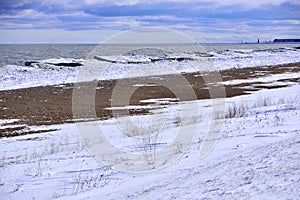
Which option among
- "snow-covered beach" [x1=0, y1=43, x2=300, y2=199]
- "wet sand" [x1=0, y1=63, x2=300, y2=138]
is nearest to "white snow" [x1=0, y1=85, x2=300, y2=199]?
"snow-covered beach" [x1=0, y1=43, x2=300, y2=199]

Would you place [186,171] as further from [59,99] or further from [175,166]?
[59,99]

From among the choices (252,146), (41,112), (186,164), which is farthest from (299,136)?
(41,112)

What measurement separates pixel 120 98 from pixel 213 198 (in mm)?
17559

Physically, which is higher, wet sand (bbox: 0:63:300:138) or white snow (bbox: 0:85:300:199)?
white snow (bbox: 0:85:300:199)

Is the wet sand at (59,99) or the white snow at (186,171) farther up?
the white snow at (186,171)

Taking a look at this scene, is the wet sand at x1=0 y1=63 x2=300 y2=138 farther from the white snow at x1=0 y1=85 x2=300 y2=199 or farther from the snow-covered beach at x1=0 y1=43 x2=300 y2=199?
the white snow at x1=0 y1=85 x2=300 y2=199

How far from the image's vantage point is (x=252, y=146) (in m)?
7.79

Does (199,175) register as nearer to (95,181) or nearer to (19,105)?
(95,181)

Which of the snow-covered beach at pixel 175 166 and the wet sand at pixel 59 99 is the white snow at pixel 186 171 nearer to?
the snow-covered beach at pixel 175 166

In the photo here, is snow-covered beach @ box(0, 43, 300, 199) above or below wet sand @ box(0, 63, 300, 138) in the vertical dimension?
above

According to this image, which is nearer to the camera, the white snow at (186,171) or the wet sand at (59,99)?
the white snow at (186,171)

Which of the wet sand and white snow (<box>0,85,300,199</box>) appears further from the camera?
the wet sand

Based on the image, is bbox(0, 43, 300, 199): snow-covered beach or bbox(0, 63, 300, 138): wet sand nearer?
bbox(0, 43, 300, 199): snow-covered beach

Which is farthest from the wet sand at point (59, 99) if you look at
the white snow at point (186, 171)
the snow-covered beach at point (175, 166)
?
→ the white snow at point (186, 171)
